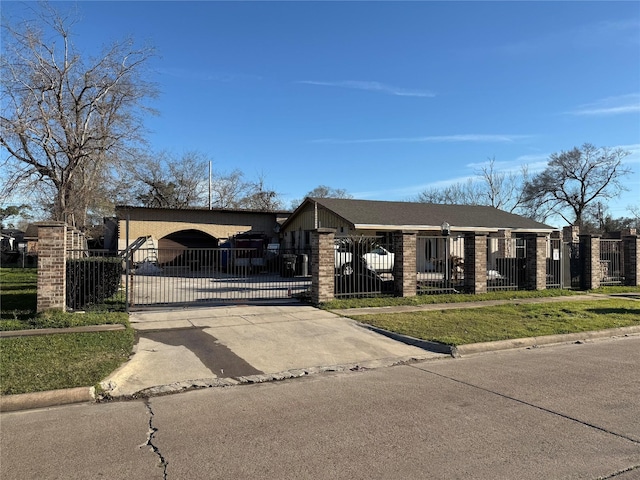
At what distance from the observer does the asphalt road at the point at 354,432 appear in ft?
12.9

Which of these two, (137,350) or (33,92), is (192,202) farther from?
(137,350)

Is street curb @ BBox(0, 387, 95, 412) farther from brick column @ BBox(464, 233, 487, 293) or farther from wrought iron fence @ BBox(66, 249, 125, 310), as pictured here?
brick column @ BBox(464, 233, 487, 293)

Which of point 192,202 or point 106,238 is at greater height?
point 192,202

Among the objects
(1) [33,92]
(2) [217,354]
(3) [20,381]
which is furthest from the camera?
(1) [33,92]

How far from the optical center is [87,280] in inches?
456

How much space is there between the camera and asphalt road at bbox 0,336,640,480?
3.92 metres

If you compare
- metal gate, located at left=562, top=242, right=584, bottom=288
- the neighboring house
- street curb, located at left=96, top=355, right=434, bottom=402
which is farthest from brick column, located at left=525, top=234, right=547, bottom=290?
street curb, located at left=96, top=355, right=434, bottom=402

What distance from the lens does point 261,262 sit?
91.7 feet

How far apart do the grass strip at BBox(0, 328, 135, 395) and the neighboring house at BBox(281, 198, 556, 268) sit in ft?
57.3

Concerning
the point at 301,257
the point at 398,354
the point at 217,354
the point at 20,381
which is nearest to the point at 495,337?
the point at 398,354

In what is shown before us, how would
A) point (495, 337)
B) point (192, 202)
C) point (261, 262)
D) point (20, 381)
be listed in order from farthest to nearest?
point (192, 202), point (261, 262), point (495, 337), point (20, 381)

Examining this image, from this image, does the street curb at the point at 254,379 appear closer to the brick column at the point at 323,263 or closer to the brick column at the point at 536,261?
the brick column at the point at 323,263

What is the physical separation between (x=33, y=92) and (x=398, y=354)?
2008 centimetres

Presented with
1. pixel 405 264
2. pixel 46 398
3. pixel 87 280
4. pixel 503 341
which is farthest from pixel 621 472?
pixel 87 280
